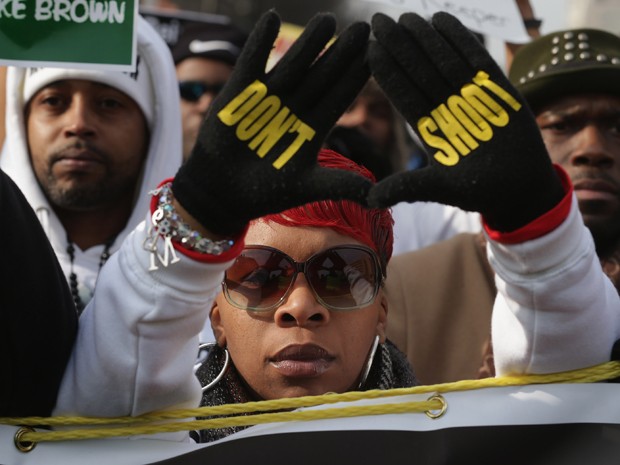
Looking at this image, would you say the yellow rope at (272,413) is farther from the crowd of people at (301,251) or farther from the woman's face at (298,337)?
the woman's face at (298,337)

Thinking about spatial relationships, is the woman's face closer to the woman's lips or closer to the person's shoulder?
the woman's lips

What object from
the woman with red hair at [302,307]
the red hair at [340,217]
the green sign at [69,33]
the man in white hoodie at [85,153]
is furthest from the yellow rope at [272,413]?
the man in white hoodie at [85,153]

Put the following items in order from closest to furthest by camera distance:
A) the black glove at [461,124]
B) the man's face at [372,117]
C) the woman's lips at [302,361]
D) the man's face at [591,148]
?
the black glove at [461,124] → the woman's lips at [302,361] → the man's face at [591,148] → the man's face at [372,117]

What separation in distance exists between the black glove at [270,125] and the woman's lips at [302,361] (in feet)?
1.61

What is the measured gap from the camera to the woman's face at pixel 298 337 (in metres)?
2.43

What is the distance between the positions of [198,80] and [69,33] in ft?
9.94

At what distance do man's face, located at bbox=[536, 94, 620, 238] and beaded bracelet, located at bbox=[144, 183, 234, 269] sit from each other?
1781 millimetres

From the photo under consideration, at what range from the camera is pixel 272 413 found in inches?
84.8

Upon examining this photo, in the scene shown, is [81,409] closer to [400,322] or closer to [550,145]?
[400,322]

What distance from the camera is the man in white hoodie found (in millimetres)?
3803

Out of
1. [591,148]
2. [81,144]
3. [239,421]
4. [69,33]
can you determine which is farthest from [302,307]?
[81,144]

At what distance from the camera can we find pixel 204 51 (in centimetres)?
561

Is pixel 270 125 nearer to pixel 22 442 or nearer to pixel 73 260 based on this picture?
pixel 22 442

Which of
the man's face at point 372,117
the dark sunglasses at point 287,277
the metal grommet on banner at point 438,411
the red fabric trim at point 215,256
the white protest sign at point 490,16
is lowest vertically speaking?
the metal grommet on banner at point 438,411
